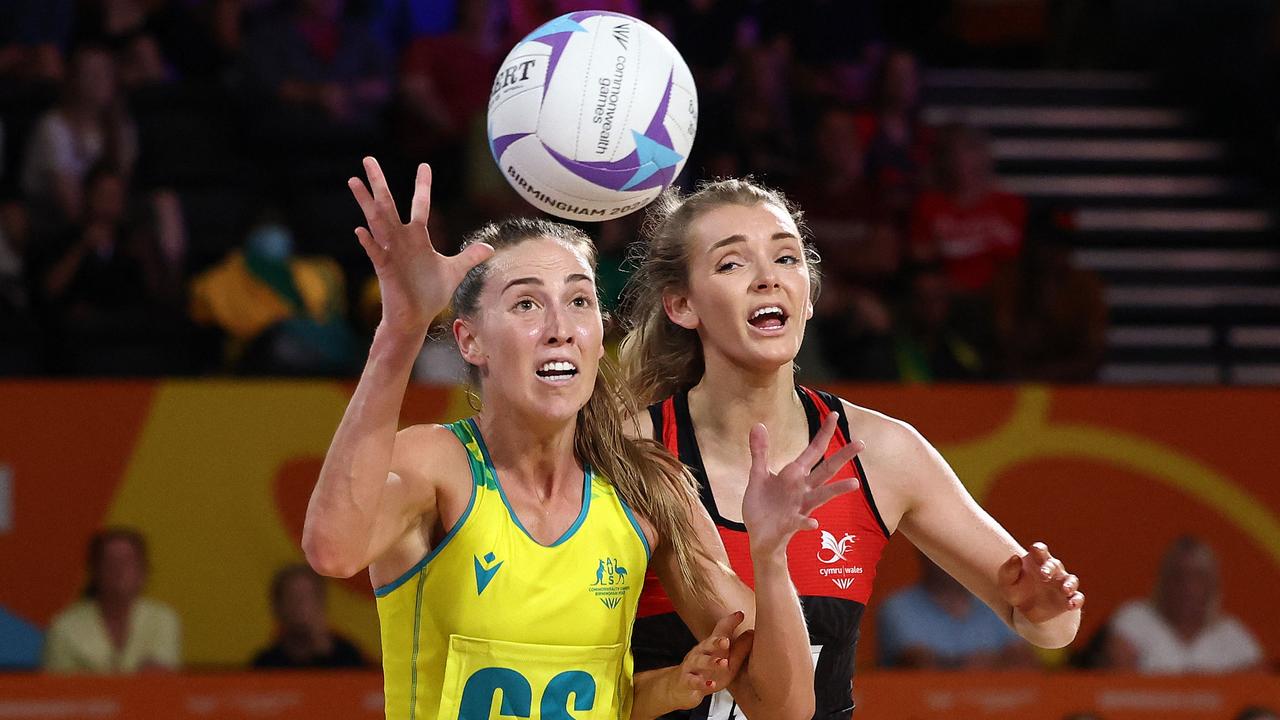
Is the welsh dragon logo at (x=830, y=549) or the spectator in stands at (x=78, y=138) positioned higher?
the spectator in stands at (x=78, y=138)

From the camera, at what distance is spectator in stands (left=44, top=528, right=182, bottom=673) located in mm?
6305

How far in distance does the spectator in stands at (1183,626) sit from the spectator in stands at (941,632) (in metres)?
0.43

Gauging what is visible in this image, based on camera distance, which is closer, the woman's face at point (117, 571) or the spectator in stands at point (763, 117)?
the woman's face at point (117, 571)

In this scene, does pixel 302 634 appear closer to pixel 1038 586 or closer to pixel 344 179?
pixel 344 179

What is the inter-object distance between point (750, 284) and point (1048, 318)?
13.7 ft

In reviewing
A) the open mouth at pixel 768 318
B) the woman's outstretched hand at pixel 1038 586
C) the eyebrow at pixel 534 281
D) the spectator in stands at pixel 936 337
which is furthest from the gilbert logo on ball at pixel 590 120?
the spectator in stands at pixel 936 337

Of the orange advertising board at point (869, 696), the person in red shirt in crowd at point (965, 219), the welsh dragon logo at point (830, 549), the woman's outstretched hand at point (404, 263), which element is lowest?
the orange advertising board at point (869, 696)

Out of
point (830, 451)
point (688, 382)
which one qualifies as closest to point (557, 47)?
point (688, 382)

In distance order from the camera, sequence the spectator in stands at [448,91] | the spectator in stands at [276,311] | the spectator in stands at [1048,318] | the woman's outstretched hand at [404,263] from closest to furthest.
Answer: the woman's outstretched hand at [404,263]
the spectator in stands at [276,311]
the spectator in stands at [1048,318]
the spectator in stands at [448,91]

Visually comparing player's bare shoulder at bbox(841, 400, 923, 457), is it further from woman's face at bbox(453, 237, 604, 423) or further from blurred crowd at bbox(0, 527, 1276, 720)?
blurred crowd at bbox(0, 527, 1276, 720)

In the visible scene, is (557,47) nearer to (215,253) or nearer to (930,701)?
(930,701)

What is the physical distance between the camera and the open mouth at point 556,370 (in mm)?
3225

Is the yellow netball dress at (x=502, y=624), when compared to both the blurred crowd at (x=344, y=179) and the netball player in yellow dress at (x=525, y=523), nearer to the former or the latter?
the netball player in yellow dress at (x=525, y=523)

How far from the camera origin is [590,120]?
150 inches
